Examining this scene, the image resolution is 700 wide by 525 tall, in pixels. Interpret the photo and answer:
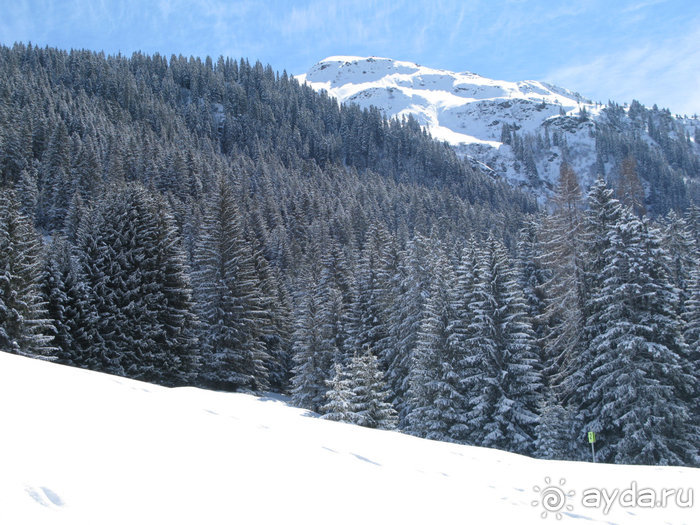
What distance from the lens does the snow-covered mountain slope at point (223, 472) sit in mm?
3846

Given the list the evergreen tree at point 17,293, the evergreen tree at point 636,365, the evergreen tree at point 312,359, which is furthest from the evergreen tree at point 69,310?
the evergreen tree at point 636,365

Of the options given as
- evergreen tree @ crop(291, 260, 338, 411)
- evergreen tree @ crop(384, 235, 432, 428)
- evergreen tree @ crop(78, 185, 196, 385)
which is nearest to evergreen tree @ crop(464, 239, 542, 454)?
evergreen tree @ crop(384, 235, 432, 428)

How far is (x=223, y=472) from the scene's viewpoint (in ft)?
16.4

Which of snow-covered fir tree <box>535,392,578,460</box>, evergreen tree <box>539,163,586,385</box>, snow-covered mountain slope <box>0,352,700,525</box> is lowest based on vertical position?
snow-covered fir tree <box>535,392,578,460</box>

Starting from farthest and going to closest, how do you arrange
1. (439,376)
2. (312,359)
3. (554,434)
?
(312,359) < (439,376) < (554,434)

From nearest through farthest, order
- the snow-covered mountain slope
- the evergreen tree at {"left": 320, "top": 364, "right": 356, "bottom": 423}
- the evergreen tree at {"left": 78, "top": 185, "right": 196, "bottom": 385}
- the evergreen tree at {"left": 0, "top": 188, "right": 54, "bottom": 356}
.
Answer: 1. the snow-covered mountain slope
2. the evergreen tree at {"left": 320, "top": 364, "right": 356, "bottom": 423}
3. the evergreen tree at {"left": 0, "top": 188, "right": 54, "bottom": 356}
4. the evergreen tree at {"left": 78, "top": 185, "right": 196, "bottom": 385}

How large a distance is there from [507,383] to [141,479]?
2265 centimetres

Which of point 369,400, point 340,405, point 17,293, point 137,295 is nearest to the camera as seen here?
point 340,405

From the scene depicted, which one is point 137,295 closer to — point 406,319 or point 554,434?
point 406,319

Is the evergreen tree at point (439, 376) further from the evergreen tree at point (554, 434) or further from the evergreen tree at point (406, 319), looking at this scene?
the evergreen tree at point (554, 434)

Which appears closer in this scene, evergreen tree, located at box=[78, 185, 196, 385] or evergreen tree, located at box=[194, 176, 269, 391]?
evergreen tree, located at box=[78, 185, 196, 385]

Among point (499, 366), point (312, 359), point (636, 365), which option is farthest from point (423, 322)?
point (636, 365)

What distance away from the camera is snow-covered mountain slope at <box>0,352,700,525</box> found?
385 cm

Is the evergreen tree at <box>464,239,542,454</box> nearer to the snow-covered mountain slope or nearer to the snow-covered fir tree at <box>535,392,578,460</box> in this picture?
the snow-covered fir tree at <box>535,392,578,460</box>
